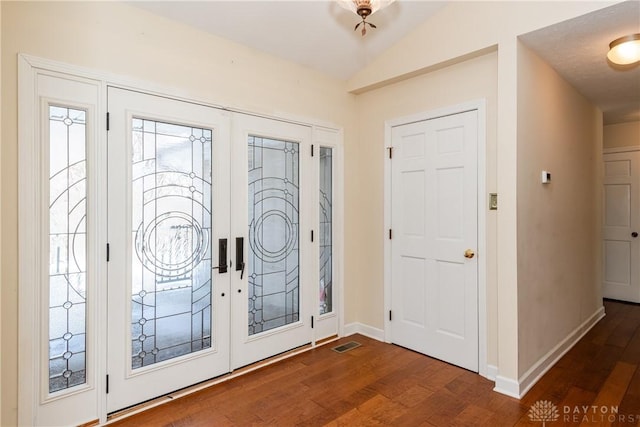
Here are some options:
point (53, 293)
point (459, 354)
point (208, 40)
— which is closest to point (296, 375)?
point (459, 354)

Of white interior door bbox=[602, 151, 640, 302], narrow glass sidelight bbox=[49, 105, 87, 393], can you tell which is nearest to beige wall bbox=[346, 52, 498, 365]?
narrow glass sidelight bbox=[49, 105, 87, 393]

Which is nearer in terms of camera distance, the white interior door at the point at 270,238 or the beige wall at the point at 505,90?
the beige wall at the point at 505,90

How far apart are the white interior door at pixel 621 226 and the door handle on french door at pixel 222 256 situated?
222 inches

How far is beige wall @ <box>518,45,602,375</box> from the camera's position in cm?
279

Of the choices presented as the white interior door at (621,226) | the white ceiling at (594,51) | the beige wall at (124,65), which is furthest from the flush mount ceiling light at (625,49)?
the white interior door at (621,226)

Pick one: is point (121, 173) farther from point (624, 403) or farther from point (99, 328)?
point (624, 403)

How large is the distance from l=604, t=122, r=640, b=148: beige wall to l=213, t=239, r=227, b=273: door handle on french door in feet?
19.0

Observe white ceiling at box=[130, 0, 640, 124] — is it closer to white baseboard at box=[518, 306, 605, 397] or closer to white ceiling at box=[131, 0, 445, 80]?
white ceiling at box=[131, 0, 445, 80]

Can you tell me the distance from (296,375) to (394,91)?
9.47 ft

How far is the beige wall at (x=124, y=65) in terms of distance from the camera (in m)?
2.03

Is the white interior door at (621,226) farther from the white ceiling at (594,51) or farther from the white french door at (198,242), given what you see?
the white french door at (198,242)

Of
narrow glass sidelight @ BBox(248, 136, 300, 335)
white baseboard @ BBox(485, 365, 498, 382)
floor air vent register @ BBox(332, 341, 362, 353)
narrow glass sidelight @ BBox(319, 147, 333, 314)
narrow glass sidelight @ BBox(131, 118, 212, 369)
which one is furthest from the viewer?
narrow glass sidelight @ BBox(319, 147, 333, 314)

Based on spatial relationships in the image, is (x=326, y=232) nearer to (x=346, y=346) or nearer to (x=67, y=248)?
(x=346, y=346)

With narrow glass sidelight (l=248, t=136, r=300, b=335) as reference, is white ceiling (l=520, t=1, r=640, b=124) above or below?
above
